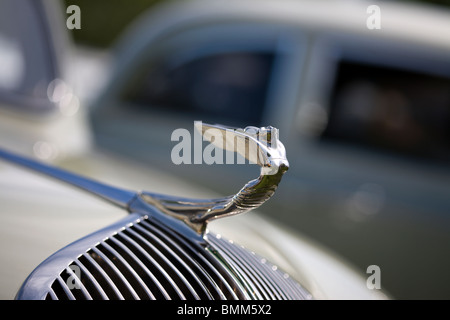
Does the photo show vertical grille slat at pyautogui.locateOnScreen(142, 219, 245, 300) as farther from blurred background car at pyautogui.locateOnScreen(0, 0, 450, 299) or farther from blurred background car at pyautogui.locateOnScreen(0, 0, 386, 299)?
blurred background car at pyautogui.locateOnScreen(0, 0, 450, 299)

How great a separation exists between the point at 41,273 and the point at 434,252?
2812 mm

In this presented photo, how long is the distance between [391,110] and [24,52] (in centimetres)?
238

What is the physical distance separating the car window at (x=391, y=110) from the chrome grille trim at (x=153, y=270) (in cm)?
210

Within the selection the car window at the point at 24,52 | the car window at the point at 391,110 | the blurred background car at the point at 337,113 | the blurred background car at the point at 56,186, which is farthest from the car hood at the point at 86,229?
the car window at the point at 391,110

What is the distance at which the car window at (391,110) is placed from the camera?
362cm

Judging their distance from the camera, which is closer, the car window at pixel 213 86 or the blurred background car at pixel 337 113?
the blurred background car at pixel 337 113

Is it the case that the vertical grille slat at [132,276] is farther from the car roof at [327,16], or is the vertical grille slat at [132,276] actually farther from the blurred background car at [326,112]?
the car roof at [327,16]

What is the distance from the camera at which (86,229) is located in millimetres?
1499

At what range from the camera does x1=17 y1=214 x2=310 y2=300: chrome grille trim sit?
127cm

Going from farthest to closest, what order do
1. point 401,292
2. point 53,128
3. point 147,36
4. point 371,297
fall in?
point 147,36
point 401,292
point 53,128
point 371,297

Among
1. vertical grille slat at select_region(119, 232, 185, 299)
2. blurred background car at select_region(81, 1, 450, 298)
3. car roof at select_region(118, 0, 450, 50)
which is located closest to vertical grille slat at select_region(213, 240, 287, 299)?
vertical grille slat at select_region(119, 232, 185, 299)

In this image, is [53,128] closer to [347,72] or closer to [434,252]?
[347,72]
